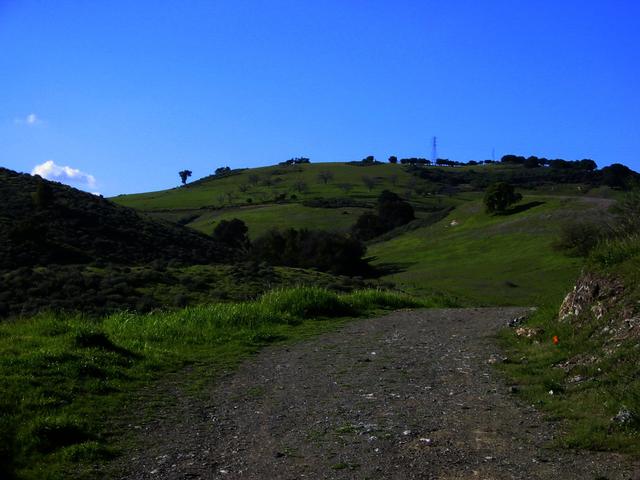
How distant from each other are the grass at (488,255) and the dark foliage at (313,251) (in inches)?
147

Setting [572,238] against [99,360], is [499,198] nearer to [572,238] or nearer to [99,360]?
[572,238]

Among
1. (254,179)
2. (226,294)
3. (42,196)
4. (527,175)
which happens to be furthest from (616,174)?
(226,294)

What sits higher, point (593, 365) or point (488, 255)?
point (488, 255)

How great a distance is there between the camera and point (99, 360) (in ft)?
30.5

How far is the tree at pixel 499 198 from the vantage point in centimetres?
7756

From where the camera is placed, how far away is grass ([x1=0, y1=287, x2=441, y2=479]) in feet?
20.0

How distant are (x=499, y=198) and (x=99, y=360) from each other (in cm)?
7216

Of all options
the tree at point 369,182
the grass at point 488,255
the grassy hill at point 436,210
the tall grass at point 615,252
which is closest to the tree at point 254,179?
the grassy hill at point 436,210

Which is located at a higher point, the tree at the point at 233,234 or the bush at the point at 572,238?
the tree at the point at 233,234

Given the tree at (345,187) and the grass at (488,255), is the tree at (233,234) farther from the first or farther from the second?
the tree at (345,187)

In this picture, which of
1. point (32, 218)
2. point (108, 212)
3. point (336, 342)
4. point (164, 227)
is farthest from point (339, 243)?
point (336, 342)

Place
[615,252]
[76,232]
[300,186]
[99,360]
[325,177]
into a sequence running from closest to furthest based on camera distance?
[99,360]
[615,252]
[76,232]
[300,186]
[325,177]

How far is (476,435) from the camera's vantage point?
620 cm

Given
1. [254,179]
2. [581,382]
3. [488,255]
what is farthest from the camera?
[254,179]
